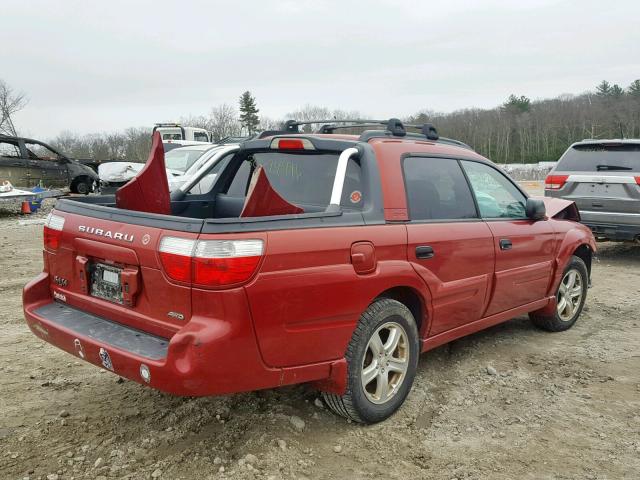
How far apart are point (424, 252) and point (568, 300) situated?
2560mm

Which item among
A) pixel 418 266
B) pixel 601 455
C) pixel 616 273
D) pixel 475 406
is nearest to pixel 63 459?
pixel 418 266

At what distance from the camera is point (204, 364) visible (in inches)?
102

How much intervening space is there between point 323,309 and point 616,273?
6.54 m

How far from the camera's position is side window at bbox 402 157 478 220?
11.9ft

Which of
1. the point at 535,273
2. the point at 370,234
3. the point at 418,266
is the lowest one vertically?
the point at 535,273

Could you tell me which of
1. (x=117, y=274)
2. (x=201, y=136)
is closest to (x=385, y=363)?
(x=117, y=274)

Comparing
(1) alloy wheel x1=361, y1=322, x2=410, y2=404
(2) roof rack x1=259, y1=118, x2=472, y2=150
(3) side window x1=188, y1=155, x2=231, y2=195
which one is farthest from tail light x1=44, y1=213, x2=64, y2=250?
(1) alloy wheel x1=361, y1=322, x2=410, y2=404

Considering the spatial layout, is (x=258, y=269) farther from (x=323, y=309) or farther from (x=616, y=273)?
(x=616, y=273)

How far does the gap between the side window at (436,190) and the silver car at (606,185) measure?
200 inches

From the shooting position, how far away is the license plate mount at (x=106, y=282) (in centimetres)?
304

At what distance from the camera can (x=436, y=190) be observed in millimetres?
3848

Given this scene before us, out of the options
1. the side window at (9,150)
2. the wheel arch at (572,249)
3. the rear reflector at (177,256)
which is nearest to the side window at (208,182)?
the rear reflector at (177,256)

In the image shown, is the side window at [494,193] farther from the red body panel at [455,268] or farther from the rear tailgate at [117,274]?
the rear tailgate at [117,274]

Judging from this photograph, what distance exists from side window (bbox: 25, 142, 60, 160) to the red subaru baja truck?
14.0 meters
